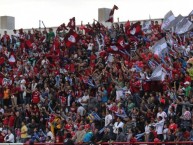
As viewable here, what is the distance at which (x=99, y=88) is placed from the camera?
2838cm

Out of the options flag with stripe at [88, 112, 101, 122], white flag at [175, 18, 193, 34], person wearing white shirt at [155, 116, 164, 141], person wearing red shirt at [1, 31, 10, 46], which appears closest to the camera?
person wearing white shirt at [155, 116, 164, 141]

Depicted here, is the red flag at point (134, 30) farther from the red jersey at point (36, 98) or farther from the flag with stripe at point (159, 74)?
the flag with stripe at point (159, 74)

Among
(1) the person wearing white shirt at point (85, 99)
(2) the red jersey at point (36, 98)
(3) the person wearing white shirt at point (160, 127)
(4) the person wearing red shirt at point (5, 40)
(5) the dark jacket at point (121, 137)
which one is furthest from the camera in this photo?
(4) the person wearing red shirt at point (5, 40)

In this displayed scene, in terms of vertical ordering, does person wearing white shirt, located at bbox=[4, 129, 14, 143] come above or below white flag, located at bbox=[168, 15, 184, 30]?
below

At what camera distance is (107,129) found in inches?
997

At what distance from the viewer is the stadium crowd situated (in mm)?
24945

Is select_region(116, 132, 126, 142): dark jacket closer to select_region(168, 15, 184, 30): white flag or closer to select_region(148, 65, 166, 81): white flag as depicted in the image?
select_region(148, 65, 166, 81): white flag

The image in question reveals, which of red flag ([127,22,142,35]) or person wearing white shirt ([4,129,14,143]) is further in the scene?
red flag ([127,22,142,35])

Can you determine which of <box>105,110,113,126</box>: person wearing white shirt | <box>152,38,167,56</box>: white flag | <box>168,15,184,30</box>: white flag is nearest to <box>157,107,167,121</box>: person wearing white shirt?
<box>105,110,113,126</box>: person wearing white shirt

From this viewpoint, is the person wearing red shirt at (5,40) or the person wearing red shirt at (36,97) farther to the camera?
the person wearing red shirt at (5,40)

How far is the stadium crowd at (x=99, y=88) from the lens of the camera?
2495cm

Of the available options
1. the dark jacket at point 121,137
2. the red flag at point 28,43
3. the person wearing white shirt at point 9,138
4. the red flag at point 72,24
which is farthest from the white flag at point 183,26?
the red flag at point 28,43

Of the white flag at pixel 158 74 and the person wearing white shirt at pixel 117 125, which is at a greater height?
the white flag at pixel 158 74

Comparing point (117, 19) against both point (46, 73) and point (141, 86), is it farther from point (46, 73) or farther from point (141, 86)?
point (141, 86)
